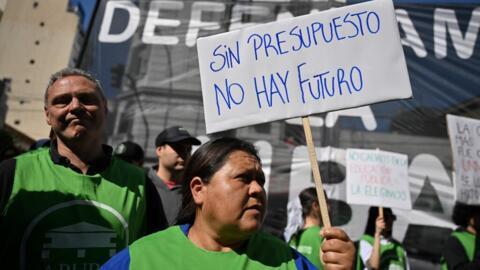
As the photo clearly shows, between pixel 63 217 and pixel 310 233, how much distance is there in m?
1.99

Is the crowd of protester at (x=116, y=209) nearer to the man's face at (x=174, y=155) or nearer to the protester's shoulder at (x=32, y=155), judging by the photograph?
the protester's shoulder at (x=32, y=155)

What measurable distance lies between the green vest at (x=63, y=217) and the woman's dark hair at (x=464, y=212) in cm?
279

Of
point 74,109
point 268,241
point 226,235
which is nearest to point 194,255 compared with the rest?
point 226,235

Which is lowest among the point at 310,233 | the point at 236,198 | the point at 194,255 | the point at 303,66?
the point at 310,233

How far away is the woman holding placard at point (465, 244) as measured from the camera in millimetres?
3014

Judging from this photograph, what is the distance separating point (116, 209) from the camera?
5.25 ft

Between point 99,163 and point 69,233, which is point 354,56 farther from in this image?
point 69,233

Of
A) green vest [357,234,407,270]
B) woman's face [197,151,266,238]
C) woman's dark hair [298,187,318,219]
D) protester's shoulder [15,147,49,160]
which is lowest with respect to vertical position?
green vest [357,234,407,270]

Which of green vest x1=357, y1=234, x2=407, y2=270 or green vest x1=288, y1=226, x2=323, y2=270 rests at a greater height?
green vest x1=288, y1=226, x2=323, y2=270

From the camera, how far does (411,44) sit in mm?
5512

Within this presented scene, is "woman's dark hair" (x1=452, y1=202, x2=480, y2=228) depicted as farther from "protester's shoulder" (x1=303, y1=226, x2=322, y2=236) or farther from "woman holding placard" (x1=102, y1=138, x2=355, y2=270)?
"woman holding placard" (x1=102, y1=138, x2=355, y2=270)

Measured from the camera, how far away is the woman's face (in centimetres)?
132

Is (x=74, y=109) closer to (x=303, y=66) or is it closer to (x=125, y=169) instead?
(x=125, y=169)

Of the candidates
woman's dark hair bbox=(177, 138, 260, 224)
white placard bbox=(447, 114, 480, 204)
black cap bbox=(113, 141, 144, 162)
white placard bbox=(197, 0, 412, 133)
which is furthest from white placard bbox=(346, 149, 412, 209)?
woman's dark hair bbox=(177, 138, 260, 224)
